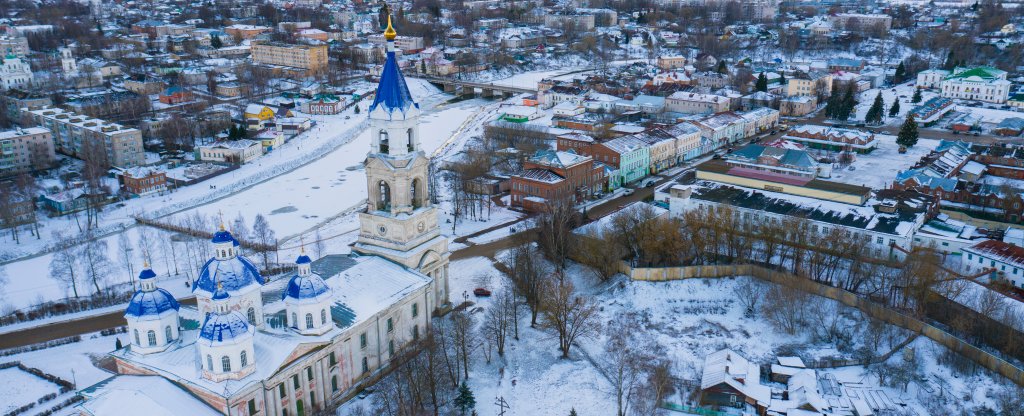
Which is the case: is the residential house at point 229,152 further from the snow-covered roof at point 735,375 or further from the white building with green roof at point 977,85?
the white building with green roof at point 977,85

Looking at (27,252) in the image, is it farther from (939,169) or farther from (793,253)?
(939,169)

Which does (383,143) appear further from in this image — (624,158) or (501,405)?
(624,158)

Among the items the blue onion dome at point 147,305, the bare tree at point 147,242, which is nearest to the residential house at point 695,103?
the bare tree at point 147,242

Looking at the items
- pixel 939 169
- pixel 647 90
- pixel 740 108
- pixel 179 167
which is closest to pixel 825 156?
pixel 939 169

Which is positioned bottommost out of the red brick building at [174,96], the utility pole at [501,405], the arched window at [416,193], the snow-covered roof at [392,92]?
the utility pole at [501,405]

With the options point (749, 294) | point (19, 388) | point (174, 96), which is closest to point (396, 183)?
point (19, 388)
